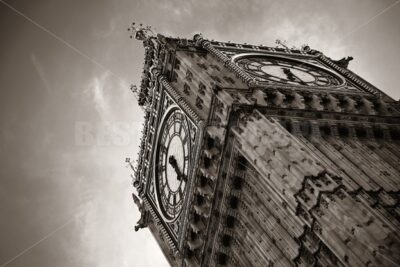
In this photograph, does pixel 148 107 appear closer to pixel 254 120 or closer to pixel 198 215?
Result: pixel 198 215

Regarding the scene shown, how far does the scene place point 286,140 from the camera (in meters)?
26.3

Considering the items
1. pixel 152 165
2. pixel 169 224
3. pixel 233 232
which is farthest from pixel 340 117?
pixel 152 165

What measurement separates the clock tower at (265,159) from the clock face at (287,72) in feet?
0.40

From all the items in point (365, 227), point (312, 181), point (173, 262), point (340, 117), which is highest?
point (340, 117)

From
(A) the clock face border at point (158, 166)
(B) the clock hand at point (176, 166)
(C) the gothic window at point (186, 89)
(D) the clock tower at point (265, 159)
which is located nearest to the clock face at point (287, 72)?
(D) the clock tower at point (265, 159)

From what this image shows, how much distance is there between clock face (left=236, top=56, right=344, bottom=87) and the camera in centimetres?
3719

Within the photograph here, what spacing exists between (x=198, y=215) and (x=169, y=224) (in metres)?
5.98

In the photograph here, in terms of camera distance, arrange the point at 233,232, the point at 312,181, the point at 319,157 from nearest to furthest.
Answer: the point at 312,181, the point at 319,157, the point at 233,232

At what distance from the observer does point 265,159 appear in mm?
26375

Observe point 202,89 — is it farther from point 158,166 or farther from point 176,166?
point 158,166

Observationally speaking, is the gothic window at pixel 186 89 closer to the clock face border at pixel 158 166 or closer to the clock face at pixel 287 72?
the clock face border at pixel 158 166

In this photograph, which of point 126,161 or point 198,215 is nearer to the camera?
point 198,215

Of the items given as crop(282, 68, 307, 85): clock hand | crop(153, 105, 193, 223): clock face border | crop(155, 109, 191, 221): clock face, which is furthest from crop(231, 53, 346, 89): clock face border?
crop(155, 109, 191, 221): clock face

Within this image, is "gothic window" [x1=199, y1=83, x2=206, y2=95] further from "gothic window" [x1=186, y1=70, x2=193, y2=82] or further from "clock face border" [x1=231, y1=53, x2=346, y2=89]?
"clock face border" [x1=231, y1=53, x2=346, y2=89]
